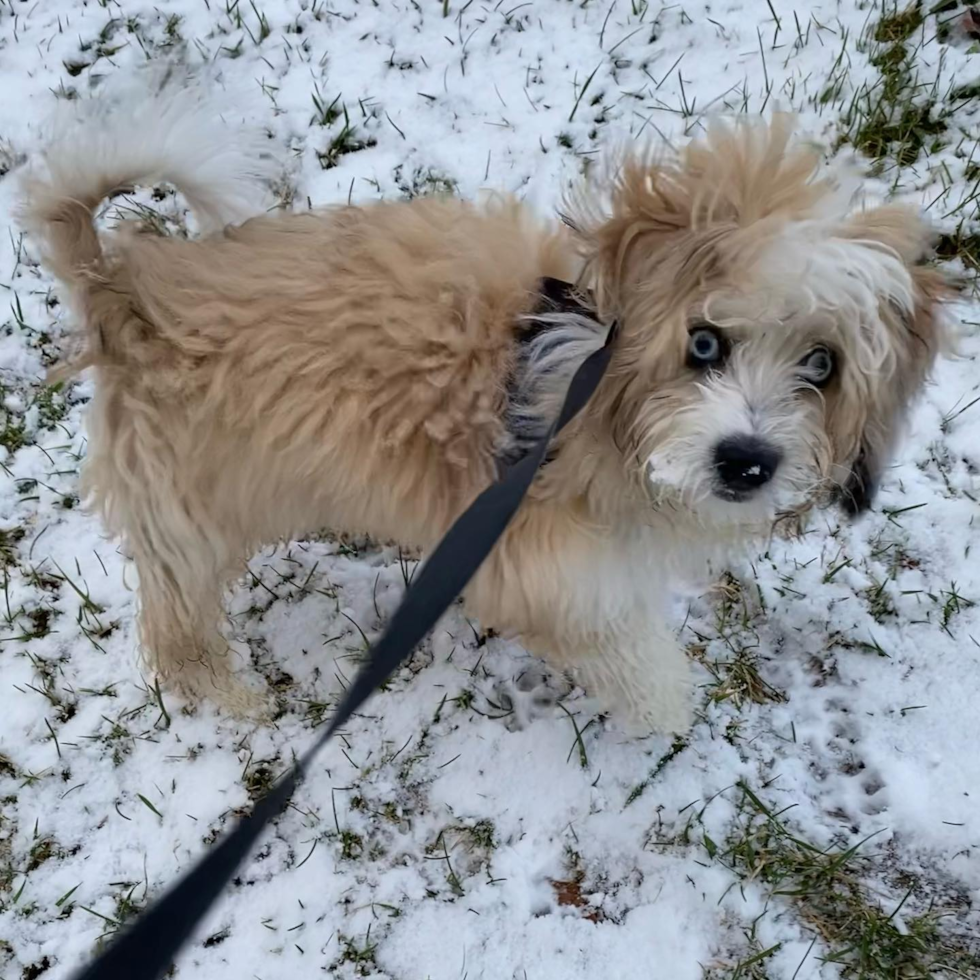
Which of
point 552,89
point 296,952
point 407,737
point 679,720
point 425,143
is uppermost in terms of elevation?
point 552,89

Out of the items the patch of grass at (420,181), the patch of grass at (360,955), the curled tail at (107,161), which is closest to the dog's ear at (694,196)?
the curled tail at (107,161)

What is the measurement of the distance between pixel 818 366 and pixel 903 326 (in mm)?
147

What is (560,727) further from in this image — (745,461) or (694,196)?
(694,196)

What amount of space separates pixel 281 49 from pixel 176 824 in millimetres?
2766

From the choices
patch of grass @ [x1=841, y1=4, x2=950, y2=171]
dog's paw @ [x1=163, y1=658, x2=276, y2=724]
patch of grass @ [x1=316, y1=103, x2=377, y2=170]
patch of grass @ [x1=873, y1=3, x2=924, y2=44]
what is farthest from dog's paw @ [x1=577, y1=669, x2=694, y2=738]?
patch of grass @ [x1=873, y1=3, x2=924, y2=44]

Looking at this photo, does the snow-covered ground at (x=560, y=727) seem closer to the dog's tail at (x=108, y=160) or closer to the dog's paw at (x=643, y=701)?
the dog's paw at (x=643, y=701)

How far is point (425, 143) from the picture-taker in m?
3.16

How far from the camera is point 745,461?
1.42 metres

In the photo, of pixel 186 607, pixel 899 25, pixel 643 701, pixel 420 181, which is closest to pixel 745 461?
pixel 643 701

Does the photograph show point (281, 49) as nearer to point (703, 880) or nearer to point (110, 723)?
point (110, 723)

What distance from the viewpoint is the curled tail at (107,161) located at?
1.58m

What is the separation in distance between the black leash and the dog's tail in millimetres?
857

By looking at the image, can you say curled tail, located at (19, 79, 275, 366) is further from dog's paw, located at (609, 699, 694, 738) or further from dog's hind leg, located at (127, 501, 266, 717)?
dog's paw, located at (609, 699, 694, 738)

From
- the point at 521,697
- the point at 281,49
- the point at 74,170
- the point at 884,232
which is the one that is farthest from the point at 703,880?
the point at 281,49
